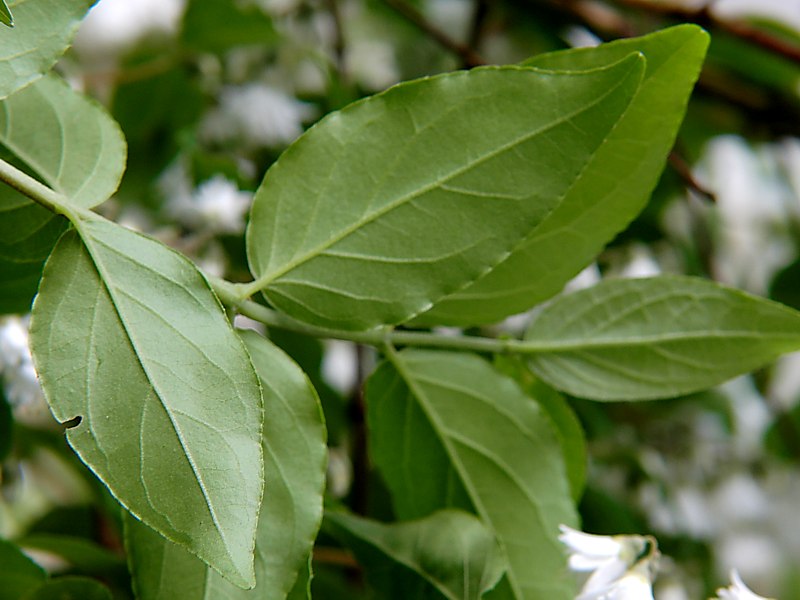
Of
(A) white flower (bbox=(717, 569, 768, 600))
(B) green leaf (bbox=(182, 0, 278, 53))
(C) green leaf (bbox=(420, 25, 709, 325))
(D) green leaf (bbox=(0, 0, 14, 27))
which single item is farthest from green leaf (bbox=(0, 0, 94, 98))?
(B) green leaf (bbox=(182, 0, 278, 53))

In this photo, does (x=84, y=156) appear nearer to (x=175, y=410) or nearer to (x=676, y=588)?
(x=175, y=410)

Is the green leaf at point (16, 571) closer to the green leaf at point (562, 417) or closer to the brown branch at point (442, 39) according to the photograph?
the green leaf at point (562, 417)

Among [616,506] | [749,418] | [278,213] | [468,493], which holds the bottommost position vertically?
[749,418]

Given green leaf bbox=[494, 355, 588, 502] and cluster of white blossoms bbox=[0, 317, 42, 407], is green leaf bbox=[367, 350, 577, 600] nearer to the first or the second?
green leaf bbox=[494, 355, 588, 502]

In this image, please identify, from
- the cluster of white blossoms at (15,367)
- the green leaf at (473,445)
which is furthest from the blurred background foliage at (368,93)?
the green leaf at (473,445)

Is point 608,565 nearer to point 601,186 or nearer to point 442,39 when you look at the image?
point 601,186

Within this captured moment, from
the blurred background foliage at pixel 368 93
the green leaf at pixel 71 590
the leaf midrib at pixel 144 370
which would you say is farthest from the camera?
the blurred background foliage at pixel 368 93

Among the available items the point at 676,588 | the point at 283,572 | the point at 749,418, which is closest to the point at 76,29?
the point at 283,572

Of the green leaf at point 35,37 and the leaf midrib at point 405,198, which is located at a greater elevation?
the green leaf at point 35,37
